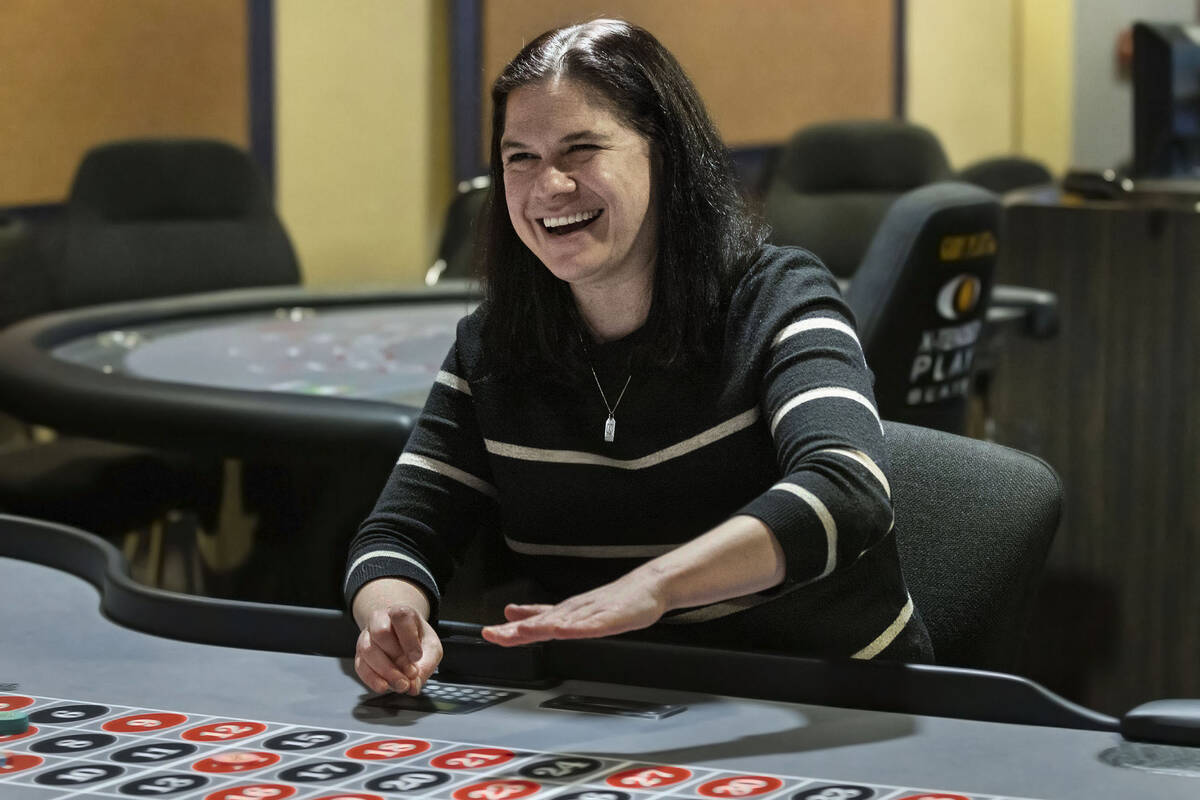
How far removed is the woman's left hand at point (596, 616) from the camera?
3.42ft

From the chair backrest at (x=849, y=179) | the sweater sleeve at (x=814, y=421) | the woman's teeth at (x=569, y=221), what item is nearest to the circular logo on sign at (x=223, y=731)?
the sweater sleeve at (x=814, y=421)

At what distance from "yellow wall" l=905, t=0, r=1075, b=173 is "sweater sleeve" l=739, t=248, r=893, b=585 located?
5606mm

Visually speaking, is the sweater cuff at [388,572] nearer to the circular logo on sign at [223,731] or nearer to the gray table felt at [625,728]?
the gray table felt at [625,728]

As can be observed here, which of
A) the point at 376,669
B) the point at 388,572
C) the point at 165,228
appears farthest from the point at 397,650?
the point at 165,228

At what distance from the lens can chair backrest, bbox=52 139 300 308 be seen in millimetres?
3621

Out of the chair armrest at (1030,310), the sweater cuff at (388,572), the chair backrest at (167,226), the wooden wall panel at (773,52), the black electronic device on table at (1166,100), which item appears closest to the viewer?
the sweater cuff at (388,572)

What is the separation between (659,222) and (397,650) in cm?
41

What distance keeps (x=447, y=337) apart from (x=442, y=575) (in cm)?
152

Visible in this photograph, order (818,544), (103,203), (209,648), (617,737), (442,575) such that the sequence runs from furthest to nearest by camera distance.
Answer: (103,203) → (442,575) → (209,648) → (818,544) → (617,737)

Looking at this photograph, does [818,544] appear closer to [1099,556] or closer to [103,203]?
[1099,556]

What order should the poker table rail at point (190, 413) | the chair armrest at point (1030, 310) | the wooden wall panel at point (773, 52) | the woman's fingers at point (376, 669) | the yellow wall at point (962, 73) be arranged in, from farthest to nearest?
the yellow wall at point (962, 73), the wooden wall panel at point (773, 52), the chair armrest at point (1030, 310), the poker table rail at point (190, 413), the woman's fingers at point (376, 669)

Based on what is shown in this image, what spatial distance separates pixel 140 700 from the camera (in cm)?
111

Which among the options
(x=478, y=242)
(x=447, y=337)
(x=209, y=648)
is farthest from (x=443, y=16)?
(x=209, y=648)

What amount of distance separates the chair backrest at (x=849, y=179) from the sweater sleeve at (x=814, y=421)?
3152 mm
